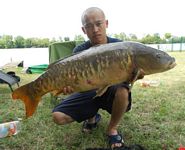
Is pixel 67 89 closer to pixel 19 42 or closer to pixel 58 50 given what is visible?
pixel 58 50

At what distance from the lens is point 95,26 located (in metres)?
2.79

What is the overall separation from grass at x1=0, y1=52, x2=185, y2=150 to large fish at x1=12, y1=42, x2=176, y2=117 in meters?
0.71

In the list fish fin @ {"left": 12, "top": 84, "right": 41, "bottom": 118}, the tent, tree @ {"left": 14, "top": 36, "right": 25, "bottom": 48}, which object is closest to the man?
fish fin @ {"left": 12, "top": 84, "right": 41, "bottom": 118}

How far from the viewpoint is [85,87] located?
2428 mm

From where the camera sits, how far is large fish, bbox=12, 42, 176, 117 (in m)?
2.33

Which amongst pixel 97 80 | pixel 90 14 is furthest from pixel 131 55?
pixel 90 14

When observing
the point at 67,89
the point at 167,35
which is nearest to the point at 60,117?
the point at 67,89

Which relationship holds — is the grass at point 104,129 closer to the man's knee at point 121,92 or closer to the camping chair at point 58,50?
the man's knee at point 121,92

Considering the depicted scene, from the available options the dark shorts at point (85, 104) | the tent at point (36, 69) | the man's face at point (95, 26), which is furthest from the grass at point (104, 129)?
the tent at point (36, 69)

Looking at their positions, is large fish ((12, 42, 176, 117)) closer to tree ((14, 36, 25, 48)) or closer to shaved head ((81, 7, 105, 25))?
shaved head ((81, 7, 105, 25))

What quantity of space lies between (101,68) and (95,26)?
0.60 metres

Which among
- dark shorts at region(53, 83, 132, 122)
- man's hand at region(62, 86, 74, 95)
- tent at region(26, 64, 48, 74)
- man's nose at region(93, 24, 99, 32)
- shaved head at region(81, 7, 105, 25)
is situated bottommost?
tent at region(26, 64, 48, 74)

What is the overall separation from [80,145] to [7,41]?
43.2 ft

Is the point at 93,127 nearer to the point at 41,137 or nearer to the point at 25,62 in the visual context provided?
the point at 41,137
